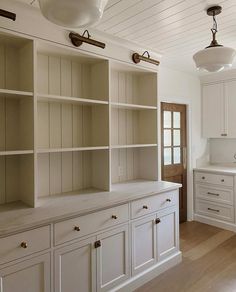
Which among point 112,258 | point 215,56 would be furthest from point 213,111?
point 112,258

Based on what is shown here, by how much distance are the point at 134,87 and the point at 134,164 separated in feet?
3.11

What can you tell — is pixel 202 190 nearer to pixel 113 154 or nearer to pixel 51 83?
pixel 113 154

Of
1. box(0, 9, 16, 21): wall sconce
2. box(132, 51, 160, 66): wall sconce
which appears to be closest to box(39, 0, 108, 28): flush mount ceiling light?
box(0, 9, 16, 21): wall sconce

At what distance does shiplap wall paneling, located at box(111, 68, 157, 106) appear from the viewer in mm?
2834

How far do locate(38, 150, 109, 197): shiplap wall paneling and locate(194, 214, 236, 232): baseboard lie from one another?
2291 millimetres

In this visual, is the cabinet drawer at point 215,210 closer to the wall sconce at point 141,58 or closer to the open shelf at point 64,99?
the wall sconce at point 141,58

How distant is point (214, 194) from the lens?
3.84 m

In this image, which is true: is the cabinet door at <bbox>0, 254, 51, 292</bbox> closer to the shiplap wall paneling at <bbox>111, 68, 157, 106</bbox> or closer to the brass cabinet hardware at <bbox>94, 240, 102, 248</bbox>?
the brass cabinet hardware at <bbox>94, 240, 102, 248</bbox>

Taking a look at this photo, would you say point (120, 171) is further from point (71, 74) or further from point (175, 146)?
point (175, 146)

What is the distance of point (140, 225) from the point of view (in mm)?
2359

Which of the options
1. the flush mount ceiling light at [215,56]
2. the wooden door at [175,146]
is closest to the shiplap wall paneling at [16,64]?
the flush mount ceiling light at [215,56]

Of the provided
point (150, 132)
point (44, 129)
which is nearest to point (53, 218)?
point (44, 129)

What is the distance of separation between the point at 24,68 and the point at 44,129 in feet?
1.80

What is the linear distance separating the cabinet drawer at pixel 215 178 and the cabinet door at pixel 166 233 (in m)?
1.34
